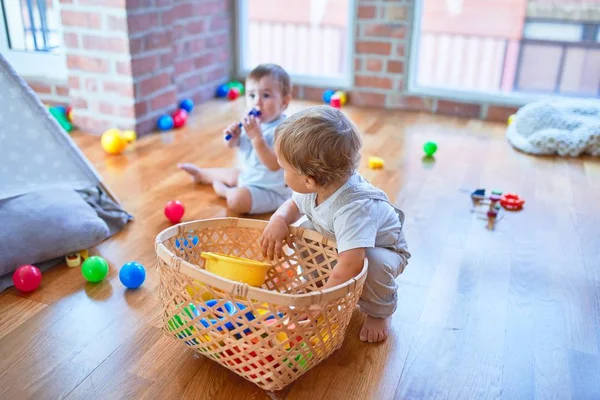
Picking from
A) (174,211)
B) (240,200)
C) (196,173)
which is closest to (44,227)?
(174,211)

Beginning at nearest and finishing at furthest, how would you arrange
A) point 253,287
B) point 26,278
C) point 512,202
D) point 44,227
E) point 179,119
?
point 253,287 < point 26,278 < point 44,227 < point 512,202 < point 179,119

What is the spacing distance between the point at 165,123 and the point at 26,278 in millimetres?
1491

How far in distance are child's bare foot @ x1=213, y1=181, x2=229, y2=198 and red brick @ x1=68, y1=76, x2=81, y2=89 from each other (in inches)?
42.3

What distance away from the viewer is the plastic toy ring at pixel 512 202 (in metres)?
2.08

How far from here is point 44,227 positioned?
5.24 feet

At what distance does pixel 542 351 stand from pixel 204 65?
2579mm

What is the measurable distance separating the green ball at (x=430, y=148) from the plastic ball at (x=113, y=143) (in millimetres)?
1309

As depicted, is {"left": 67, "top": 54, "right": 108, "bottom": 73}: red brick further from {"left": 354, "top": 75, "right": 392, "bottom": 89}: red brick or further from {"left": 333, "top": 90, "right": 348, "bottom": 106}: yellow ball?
{"left": 354, "top": 75, "right": 392, "bottom": 89}: red brick

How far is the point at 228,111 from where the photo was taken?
3229mm

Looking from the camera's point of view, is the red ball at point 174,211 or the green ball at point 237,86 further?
the green ball at point 237,86

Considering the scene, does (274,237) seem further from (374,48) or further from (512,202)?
(374,48)

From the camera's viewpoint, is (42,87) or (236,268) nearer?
(236,268)

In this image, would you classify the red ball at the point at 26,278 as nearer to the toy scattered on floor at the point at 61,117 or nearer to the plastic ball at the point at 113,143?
the plastic ball at the point at 113,143

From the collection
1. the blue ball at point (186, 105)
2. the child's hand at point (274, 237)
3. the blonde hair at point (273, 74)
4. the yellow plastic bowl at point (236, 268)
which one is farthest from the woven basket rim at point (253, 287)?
the blue ball at point (186, 105)
